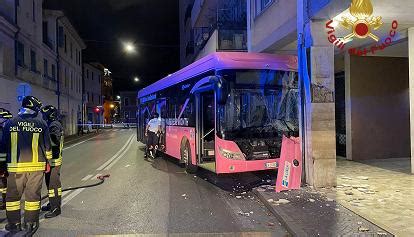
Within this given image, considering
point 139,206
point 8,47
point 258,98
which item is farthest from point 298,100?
point 8,47

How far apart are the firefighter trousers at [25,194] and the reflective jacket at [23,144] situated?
11 cm

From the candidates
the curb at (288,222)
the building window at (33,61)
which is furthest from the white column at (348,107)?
the building window at (33,61)

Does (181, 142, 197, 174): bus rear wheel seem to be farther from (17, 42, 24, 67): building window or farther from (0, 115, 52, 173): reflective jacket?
(17, 42, 24, 67): building window

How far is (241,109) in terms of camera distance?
9383 millimetres

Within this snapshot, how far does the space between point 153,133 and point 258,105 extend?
6.26 metres

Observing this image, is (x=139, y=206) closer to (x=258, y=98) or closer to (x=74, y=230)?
(x=74, y=230)

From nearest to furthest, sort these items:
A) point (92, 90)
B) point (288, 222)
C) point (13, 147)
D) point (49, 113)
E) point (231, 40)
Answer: point (13, 147), point (288, 222), point (49, 113), point (231, 40), point (92, 90)

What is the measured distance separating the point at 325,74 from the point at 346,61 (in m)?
5.44

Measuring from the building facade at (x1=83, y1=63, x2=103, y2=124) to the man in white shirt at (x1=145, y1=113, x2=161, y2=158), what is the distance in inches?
1657

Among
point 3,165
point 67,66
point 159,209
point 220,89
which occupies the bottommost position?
point 159,209

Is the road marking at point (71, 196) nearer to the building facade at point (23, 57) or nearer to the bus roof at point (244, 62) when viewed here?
the bus roof at point (244, 62)

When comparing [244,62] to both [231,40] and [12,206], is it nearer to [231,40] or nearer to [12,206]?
[12,206]

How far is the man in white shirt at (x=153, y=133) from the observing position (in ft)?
47.9

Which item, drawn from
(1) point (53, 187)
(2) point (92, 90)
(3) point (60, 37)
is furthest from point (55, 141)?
(2) point (92, 90)
